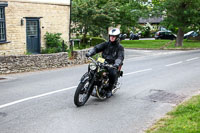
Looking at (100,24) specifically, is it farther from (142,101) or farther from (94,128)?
(94,128)

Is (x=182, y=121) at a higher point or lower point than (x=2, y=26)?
lower

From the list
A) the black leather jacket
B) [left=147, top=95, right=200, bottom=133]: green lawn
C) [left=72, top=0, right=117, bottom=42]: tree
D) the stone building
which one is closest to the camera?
[left=147, top=95, right=200, bottom=133]: green lawn

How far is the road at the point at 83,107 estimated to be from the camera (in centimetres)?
626

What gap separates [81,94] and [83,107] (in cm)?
32

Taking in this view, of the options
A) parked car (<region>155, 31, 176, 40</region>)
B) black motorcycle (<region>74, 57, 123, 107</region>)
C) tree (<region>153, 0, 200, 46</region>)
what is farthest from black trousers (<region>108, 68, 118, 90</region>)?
parked car (<region>155, 31, 176, 40</region>)

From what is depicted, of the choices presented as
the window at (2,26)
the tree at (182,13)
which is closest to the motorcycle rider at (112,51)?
the window at (2,26)

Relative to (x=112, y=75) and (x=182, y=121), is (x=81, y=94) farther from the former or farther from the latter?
(x=182, y=121)

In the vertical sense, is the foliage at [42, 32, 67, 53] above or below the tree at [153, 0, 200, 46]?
below

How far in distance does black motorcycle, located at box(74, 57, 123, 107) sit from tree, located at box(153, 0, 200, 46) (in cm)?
2423

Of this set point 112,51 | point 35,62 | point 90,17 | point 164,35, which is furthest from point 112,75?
point 164,35

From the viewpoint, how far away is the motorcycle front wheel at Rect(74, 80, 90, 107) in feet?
24.5

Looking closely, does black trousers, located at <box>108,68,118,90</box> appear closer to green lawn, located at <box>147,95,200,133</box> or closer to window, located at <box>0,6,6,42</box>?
green lawn, located at <box>147,95,200,133</box>

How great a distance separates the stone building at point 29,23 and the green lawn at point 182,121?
40.2 feet

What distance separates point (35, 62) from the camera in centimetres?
1527
